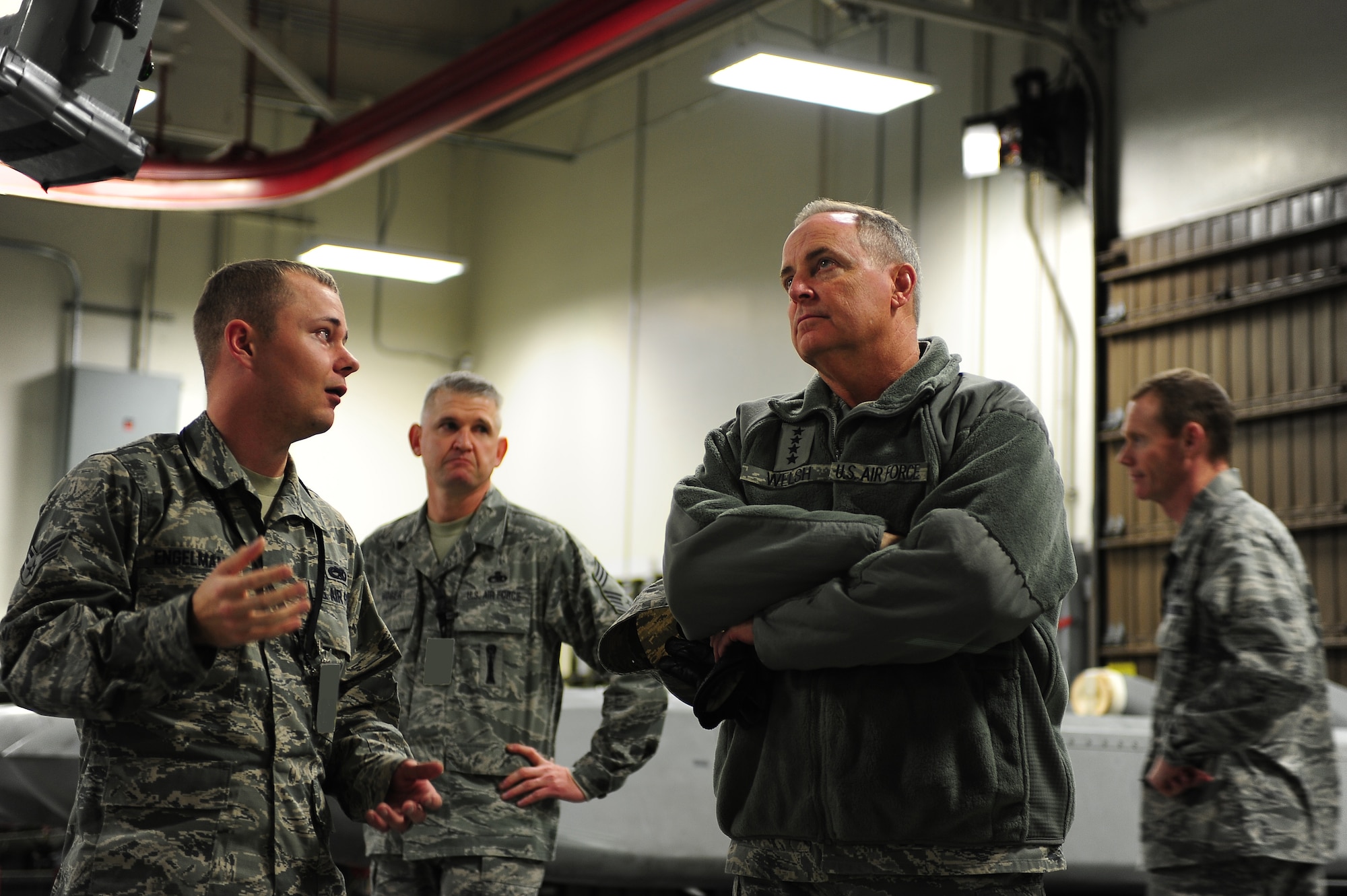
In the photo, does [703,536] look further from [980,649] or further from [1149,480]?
[1149,480]

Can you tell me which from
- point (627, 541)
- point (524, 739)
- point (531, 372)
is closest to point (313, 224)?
point (531, 372)

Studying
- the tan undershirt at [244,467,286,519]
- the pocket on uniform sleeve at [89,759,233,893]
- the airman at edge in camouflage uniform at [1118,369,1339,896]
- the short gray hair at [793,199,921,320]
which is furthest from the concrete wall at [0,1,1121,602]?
the pocket on uniform sleeve at [89,759,233,893]

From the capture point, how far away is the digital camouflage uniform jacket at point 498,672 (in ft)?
11.9

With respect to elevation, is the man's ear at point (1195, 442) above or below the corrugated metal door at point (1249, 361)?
below

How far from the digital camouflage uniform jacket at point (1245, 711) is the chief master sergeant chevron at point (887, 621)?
1128 mm

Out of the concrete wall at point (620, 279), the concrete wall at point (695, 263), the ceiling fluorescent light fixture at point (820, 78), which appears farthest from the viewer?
the concrete wall at point (620, 279)

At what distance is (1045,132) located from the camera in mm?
9078

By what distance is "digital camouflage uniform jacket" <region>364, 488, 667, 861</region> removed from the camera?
11.9 feet

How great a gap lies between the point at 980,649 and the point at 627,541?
34.6 feet

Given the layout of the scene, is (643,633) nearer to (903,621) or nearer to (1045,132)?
(903,621)

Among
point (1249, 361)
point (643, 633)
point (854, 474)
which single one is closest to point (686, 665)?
point (643, 633)

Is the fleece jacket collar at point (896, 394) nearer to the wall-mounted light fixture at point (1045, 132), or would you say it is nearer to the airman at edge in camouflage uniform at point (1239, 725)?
the airman at edge in camouflage uniform at point (1239, 725)

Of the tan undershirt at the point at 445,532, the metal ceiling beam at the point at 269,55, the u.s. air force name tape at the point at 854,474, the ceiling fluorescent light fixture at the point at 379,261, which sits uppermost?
the metal ceiling beam at the point at 269,55

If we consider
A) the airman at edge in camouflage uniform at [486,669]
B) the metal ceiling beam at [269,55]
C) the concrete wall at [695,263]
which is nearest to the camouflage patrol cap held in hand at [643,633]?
the airman at edge in camouflage uniform at [486,669]
